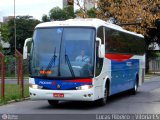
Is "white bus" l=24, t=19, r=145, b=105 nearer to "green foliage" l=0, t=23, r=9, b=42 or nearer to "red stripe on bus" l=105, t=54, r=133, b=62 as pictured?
"red stripe on bus" l=105, t=54, r=133, b=62

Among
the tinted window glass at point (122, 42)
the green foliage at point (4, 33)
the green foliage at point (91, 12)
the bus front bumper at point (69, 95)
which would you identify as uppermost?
the green foliage at point (91, 12)

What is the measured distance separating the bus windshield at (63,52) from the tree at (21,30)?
62.2m

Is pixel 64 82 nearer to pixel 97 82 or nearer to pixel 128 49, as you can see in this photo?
pixel 97 82

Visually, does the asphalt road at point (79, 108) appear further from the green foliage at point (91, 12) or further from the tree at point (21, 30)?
the tree at point (21, 30)

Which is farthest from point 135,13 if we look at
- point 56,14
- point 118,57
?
point 56,14

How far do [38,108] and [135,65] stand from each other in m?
8.82

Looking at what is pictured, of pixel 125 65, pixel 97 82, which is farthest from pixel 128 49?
pixel 97 82

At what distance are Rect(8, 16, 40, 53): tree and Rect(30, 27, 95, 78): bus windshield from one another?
6216 cm

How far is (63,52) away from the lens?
17938mm

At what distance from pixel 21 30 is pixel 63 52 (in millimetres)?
65508

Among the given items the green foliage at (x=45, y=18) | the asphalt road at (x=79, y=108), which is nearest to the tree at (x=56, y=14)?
the green foliage at (x=45, y=18)

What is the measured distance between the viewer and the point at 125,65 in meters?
23.5

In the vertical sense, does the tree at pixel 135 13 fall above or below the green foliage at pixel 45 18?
above

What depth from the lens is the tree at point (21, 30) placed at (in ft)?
268
